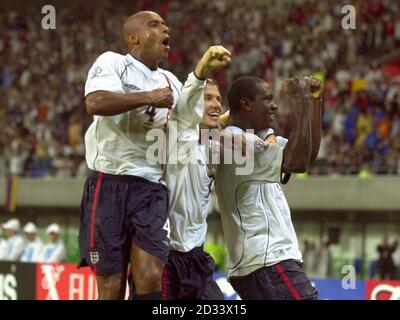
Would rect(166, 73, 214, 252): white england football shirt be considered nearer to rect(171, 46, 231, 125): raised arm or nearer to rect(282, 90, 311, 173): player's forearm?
rect(171, 46, 231, 125): raised arm

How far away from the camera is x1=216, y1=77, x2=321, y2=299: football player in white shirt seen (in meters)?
5.63

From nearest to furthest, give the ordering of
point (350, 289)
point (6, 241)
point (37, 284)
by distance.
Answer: point (350, 289) < point (37, 284) < point (6, 241)

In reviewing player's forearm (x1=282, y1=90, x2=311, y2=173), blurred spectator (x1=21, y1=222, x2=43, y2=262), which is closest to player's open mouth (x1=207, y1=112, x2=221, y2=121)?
player's forearm (x1=282, y1=90, x2=311, y2=173)

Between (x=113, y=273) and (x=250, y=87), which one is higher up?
(x=250, y=87)

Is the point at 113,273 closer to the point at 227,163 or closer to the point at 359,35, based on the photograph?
the point at 227,163

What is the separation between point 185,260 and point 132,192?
2.30 ft

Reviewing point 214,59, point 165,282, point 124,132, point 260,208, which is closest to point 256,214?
point 260,208

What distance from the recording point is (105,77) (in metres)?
5.37

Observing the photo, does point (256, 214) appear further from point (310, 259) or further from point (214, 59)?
point (310, 259)

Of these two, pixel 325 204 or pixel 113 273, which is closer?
pixel 113 273

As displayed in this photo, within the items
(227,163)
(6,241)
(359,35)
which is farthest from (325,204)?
(227,163)

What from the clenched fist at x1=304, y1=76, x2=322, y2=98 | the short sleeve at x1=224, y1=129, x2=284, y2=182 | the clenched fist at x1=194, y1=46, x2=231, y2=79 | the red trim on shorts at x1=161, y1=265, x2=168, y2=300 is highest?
the clenched fist at x1=194, y1=46, x2=231, y2=79

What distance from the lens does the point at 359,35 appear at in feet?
59.6

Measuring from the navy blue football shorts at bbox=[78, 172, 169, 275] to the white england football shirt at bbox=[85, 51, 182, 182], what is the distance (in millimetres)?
65
